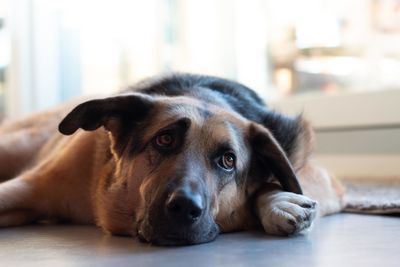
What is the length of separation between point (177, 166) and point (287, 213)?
344 millimetres

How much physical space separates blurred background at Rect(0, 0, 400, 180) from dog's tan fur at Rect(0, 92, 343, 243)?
5.90 ft

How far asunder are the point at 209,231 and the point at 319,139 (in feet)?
8.87

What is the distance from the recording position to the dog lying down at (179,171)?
Result: 1.57 meters

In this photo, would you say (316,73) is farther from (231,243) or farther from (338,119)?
(231,243)

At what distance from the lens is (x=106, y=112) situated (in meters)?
1.77

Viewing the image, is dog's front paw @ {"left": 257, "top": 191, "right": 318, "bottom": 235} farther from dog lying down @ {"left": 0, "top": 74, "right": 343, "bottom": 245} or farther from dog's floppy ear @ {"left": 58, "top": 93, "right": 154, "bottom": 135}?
dog's floppy ear @ {"left": 58, "top": 93, "right": 154, "bottom": 135}

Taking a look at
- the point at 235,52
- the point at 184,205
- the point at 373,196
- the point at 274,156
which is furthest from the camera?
the point at 235,52

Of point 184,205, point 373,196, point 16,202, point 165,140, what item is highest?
point 165,140

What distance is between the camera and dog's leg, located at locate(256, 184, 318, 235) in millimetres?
1671

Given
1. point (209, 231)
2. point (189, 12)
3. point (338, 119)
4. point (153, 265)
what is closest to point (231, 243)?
point (209, 231)

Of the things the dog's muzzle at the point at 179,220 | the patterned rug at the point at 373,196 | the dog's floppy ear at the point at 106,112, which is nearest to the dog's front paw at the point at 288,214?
the dog's muzzle at the point at 179,220

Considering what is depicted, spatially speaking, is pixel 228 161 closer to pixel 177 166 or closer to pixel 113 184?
pixel 177 166

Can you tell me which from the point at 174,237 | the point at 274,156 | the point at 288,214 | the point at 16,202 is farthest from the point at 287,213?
the point at 16,202

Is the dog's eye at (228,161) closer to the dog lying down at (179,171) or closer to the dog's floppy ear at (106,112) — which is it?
the dog lying down at (179,171)
